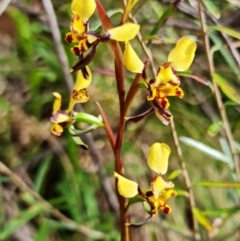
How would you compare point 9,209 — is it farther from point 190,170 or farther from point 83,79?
point 83,79

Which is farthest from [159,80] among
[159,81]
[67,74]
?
[67,74]

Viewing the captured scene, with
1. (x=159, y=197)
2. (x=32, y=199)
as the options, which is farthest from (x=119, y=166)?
(x=32, y=199)

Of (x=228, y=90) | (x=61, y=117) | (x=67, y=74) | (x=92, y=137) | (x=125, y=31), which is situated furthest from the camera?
→ (x=92, y=137)

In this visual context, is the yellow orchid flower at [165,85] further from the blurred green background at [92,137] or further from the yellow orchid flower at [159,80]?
the blurred green background at [92,137]

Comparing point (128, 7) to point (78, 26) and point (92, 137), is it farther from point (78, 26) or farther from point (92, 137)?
point (92, 137)

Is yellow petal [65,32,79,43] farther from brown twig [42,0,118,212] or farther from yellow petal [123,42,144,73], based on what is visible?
brown twig [42,0,118,212]

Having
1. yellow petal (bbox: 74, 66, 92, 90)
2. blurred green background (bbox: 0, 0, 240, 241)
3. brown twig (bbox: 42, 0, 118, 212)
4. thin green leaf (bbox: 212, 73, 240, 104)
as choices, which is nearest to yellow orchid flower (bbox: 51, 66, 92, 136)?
yellow petal (bbox: 74, 66, 92, 90)

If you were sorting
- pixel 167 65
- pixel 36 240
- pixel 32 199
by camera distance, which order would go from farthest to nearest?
1. pixel 32 199
2. pixel 36 240
3. pixel 167 65

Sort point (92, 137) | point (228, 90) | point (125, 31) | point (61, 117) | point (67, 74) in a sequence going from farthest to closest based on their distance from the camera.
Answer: point (92, 137) → point (67, 74) → point (228, 90) → point (61, 117) → point (125, 31)
